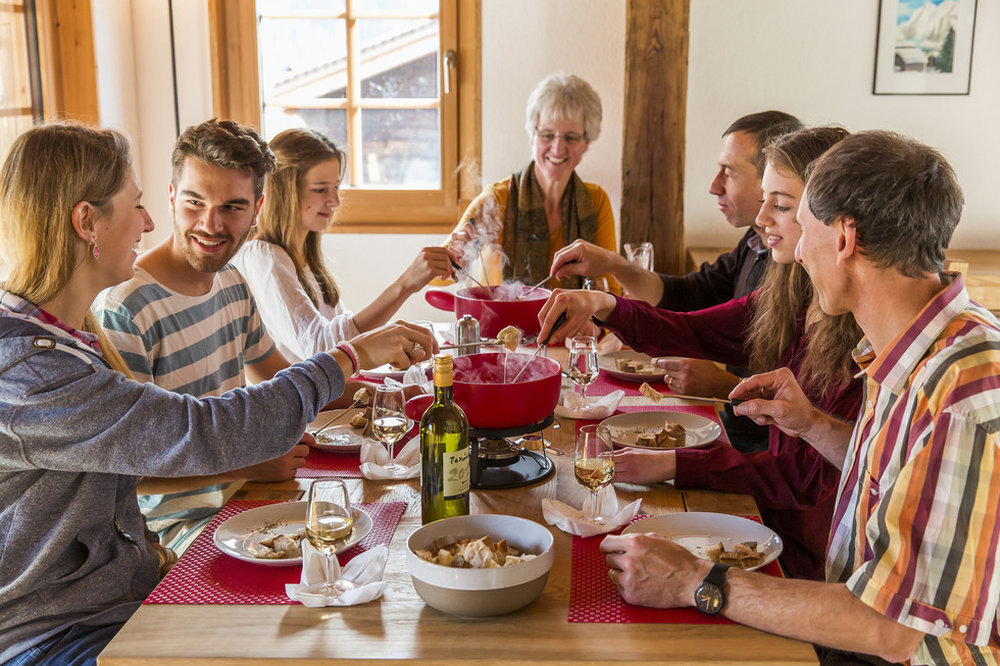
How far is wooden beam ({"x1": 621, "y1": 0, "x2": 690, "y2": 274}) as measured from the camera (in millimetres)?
3895

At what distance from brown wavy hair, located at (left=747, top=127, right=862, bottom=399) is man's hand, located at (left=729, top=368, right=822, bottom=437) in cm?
17

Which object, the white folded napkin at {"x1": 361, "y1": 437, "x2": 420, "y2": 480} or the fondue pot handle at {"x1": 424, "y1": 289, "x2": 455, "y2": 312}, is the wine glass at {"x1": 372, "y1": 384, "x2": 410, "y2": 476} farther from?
the fondue pot handle at {"x1": 424, "y1": 289, "x2": 455, "y2": 312}

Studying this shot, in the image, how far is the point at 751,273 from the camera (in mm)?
2916

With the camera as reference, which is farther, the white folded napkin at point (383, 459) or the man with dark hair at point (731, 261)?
the man with dark hair at point (731, 261)

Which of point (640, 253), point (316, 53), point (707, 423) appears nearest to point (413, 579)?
point (707, 423)

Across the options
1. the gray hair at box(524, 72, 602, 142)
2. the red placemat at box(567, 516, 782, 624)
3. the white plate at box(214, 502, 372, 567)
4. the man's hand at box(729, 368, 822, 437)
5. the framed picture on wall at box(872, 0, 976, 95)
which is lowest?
the red placemat at box(567, 516, 782, 624)

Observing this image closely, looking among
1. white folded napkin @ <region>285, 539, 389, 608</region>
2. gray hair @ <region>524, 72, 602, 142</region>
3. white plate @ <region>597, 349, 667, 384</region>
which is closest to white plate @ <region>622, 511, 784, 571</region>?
white folded napkin @ <region>285, 539, 389, 608</region>

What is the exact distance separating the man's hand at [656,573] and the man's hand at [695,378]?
1031mm

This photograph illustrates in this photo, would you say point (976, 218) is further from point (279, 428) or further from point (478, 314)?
point (279, 428)

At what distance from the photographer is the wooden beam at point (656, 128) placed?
12.8ft

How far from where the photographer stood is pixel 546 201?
3.83 m

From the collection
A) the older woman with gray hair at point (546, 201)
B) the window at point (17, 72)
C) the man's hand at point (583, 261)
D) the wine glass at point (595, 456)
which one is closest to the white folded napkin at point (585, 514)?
the wine glass at point (595, 456)

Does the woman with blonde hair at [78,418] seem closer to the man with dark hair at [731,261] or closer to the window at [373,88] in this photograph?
the man with dark hair at [731,261]

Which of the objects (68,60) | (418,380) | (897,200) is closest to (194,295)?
(418,380)
